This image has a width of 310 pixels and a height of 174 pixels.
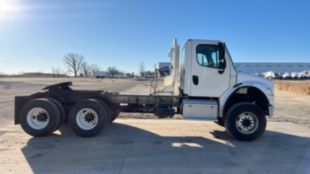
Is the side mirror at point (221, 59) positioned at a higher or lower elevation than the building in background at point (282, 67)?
lower

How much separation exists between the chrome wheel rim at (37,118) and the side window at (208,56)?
4663mm

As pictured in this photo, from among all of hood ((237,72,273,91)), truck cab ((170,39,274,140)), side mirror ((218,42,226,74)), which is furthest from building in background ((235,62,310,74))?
side mirror ((218,42,226,74))

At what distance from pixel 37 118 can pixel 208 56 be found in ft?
17.2

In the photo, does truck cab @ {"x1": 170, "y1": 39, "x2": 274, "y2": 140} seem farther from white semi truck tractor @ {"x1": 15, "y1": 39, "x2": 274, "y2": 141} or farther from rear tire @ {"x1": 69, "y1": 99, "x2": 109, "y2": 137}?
rear tire @ {"x1": 69, "y1": 99, "x2": 109, "y2": 137}

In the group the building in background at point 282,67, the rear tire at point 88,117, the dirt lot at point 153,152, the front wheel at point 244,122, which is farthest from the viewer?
the building in background at point 282,67

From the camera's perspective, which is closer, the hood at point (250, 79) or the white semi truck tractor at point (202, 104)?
the white semi truck tractor at point (202, 104)

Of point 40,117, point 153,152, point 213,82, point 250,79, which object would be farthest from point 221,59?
point 40,117

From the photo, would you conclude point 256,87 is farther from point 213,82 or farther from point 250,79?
point 213,82

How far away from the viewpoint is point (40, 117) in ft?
27.5

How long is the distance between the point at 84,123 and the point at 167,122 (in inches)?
143

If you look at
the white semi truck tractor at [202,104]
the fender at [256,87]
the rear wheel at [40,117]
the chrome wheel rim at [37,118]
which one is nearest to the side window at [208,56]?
the white semi truck tractor at [202,104]

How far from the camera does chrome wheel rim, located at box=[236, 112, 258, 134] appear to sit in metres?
8.12

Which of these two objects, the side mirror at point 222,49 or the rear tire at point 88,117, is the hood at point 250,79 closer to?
the side mirror at point 222,49

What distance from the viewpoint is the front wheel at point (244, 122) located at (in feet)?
26.5
